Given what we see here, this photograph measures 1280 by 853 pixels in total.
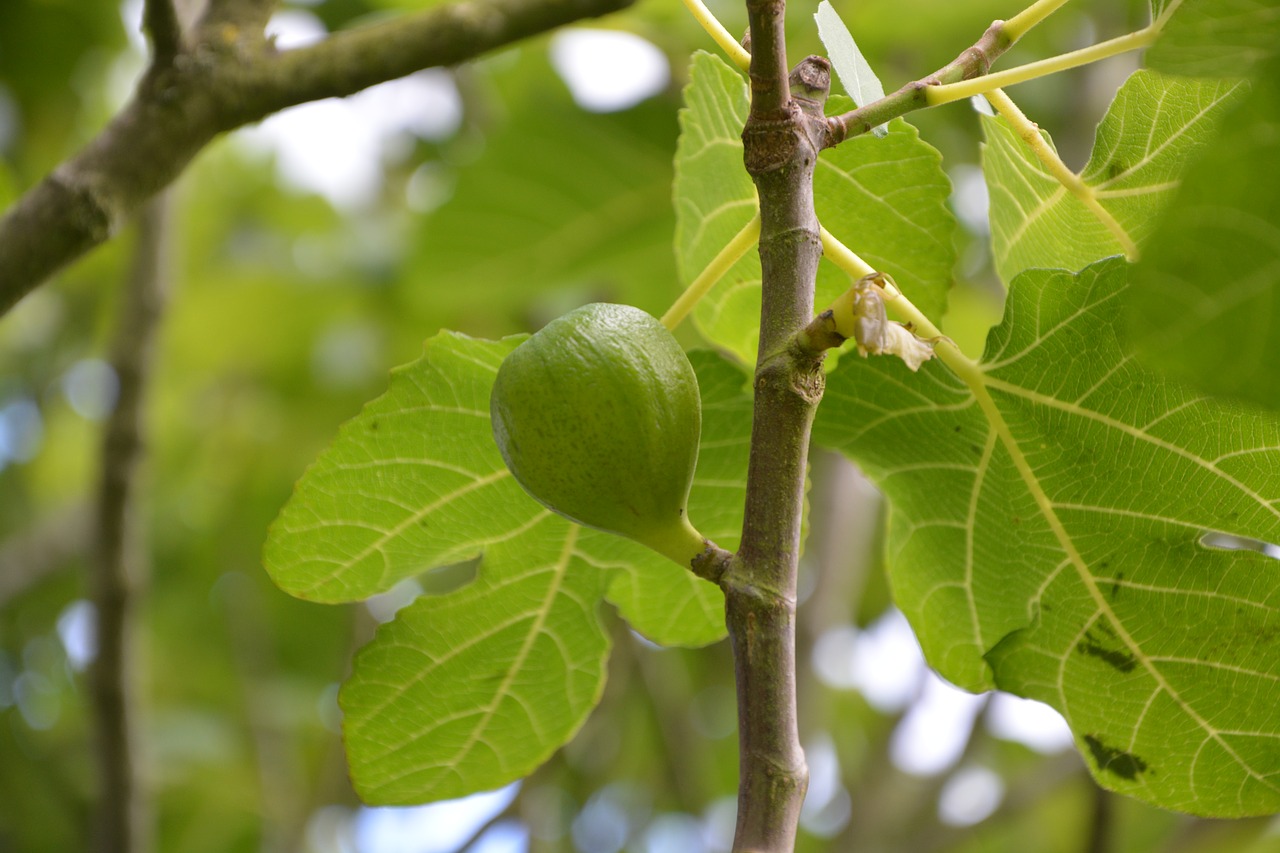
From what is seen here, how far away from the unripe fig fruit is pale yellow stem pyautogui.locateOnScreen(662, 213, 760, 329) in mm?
234

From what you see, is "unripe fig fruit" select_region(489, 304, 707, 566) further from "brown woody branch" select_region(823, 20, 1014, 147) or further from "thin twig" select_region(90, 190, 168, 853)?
"thin twig" select_region(90, 190, 168, 853)

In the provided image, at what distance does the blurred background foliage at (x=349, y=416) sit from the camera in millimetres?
2643

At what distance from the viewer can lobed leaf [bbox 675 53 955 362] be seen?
1146 mm

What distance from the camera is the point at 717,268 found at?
1119mm

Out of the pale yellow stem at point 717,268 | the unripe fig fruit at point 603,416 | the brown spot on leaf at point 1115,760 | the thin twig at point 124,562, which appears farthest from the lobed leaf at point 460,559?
the thin twig at point 124,562

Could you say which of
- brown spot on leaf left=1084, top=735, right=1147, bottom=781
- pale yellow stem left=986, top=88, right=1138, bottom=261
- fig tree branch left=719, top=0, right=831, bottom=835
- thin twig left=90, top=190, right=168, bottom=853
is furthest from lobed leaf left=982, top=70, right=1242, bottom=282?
thin twig left=90, top=190, right=168, bottom=853

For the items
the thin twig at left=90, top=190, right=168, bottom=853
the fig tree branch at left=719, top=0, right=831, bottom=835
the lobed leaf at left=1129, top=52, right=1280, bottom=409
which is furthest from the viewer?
the thin twig at left=90, top=190, right=168, bottom=853

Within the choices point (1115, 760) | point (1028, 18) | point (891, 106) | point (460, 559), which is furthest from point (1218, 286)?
point (460, 559)

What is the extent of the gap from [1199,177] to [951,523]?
622 mm

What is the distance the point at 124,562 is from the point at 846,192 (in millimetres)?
1538

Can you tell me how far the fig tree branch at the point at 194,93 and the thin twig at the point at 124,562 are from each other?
93 cm

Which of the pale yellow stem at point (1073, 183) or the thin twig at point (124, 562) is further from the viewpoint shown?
the thin twig at point (124, 562)

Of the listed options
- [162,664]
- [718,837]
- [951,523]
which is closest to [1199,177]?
[951,523]

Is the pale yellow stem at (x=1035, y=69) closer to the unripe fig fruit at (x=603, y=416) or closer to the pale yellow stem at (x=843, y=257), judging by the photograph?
the pale yellow stem at (x=843, y=257)
